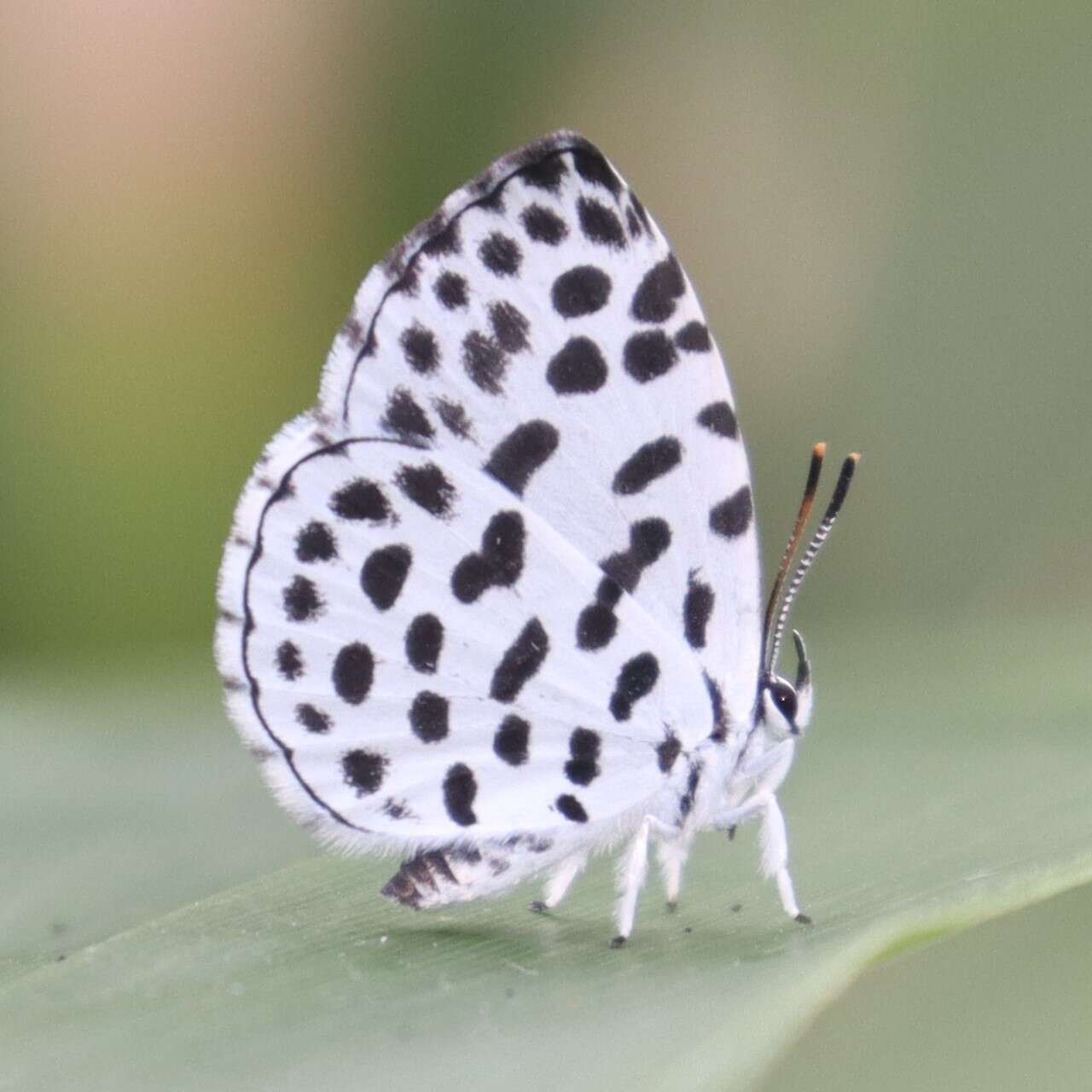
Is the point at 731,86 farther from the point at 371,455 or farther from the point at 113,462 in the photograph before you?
the point at 371,455

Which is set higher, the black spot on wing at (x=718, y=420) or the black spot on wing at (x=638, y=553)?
the black spot on wing at (x=718, y=420)

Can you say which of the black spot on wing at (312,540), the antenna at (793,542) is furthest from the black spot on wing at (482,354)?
the antenna at (793,542)

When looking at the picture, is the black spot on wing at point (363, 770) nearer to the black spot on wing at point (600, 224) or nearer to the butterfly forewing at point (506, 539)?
the butterfly forewing at point (506, 539)

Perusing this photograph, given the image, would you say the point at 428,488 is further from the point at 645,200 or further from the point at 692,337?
the point at 645,200

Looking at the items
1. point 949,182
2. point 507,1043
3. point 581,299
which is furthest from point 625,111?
point 507,1043

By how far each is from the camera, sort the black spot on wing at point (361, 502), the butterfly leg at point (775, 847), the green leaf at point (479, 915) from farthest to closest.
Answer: the black spot on wing at point (361, 502) → the butterfly leg at point (775, 847) → the green leaf at point (479, 915)

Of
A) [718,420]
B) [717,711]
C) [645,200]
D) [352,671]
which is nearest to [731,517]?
[718,420]

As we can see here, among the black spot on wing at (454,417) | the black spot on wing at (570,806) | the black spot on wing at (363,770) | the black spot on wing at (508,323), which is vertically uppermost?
the black spot on wing at (508,323)
